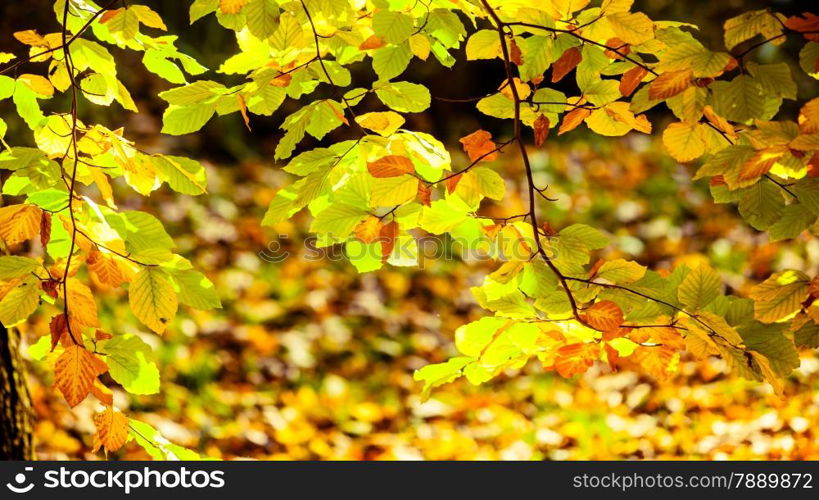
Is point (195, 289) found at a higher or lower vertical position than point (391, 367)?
higher

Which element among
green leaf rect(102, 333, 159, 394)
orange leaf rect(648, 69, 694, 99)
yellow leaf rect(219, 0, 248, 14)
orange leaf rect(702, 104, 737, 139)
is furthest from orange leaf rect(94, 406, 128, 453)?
orange leaf rect(702, 104, 737, 139)

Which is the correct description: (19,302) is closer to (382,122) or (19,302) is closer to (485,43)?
(382,122)

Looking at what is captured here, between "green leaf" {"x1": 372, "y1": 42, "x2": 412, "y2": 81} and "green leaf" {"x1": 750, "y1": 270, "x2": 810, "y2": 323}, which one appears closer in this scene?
"green leaf" {"x1": 750, "y1": 270, "x2": 810, "y2": 323}

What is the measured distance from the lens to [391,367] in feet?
10.6

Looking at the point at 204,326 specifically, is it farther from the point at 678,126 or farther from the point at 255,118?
the point at 678,126

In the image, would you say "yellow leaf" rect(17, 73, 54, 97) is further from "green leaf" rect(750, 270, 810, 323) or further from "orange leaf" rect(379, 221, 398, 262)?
"green leaf" rect(750, 270, 810, 323)

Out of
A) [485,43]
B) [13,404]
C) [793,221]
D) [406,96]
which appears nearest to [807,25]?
[793,221]

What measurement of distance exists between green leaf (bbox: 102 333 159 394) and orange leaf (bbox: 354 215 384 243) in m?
0.39

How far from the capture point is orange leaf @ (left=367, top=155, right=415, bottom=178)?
121 centimetres

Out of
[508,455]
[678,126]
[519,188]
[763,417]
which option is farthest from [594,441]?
[519,188]

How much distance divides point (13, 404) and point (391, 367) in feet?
5.08

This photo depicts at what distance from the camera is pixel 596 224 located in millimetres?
4305

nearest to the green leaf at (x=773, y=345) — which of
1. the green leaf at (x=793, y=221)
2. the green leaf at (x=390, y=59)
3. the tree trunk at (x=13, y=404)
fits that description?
the green leaf at (x=793, y=221)

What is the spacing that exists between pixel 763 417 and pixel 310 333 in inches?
73.6
